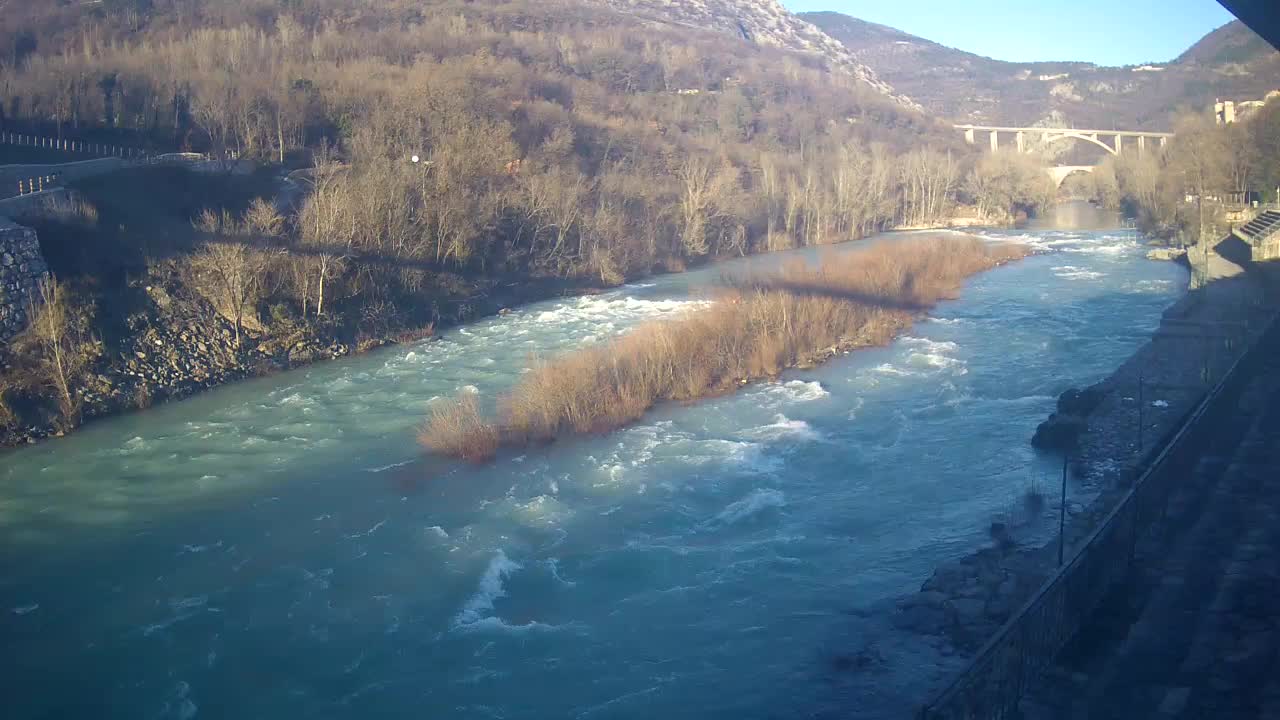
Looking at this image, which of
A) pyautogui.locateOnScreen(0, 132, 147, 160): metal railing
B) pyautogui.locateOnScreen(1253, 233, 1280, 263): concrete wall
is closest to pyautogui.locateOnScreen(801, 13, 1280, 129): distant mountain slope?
pyautogui.locateOnScreen(1253, 233, 1280, 263): concrete wall

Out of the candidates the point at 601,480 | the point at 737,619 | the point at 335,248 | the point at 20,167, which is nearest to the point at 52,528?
the point at 601,480

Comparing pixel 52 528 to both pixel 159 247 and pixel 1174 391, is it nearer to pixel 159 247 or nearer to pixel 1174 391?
pixel 159 247

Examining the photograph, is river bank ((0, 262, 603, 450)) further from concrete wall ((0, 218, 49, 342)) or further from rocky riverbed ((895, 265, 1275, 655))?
rocky riverbed ((895, 265, 1275, 655))

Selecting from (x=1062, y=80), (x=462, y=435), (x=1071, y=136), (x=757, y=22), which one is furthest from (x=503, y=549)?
(x=1062, y=80)

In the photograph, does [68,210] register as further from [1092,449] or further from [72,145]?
[1092,449]

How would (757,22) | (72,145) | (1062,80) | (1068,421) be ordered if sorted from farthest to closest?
(757,22) < (1062,80) < (72,145) < (1068,421)
